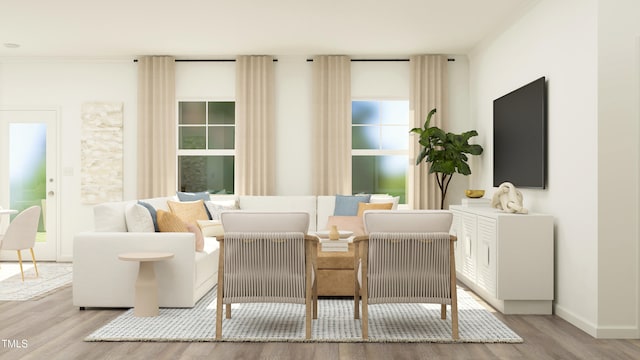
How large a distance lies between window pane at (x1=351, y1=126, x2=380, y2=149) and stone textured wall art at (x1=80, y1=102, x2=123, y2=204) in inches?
126

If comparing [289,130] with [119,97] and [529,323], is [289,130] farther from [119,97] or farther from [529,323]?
[529,323]

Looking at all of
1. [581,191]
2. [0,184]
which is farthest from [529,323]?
[0,184]

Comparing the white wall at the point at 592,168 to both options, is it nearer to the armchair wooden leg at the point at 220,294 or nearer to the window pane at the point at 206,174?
the armchair wooden leg at the point at 220,294

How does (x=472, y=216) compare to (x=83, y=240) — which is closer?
(x=83, y=240)

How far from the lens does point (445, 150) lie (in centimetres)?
676

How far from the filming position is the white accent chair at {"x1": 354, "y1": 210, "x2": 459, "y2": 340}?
3709 millimetres

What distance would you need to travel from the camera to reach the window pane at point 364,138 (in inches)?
300

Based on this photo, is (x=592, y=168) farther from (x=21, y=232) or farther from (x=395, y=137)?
(x=21, y=232)

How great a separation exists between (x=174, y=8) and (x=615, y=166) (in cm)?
416

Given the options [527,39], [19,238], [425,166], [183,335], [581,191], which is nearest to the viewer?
[183,335]

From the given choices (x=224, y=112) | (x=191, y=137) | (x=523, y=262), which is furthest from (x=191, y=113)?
(x=523, y=262)

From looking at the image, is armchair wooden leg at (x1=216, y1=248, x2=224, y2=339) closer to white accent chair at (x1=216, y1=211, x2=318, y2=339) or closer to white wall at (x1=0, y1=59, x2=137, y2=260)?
white accent chair at (x1=216, y1=211, x2=318, y2=339)

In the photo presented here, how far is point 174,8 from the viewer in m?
5.43

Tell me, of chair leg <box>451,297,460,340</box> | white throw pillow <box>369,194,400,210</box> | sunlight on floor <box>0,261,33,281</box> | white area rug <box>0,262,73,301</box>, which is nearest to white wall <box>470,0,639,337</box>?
chair leg <box>451,297,460,340</box>
